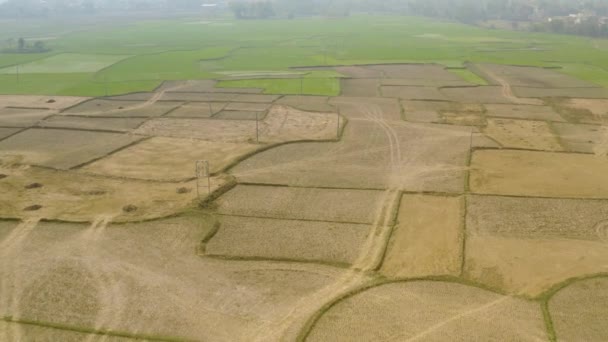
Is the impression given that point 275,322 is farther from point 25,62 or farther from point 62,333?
point 25,62

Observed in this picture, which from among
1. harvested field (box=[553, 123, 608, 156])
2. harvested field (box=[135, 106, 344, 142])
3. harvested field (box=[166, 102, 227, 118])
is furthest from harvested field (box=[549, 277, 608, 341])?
harvested field (box=[166, 102, 227, 118])

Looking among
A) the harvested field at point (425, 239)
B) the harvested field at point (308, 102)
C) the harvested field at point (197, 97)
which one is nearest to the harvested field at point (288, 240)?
the harvested field at point (425, 239)

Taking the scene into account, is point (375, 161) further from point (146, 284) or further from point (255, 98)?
point (255, 98)

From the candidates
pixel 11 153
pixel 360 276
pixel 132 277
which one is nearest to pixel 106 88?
pixel 11 153

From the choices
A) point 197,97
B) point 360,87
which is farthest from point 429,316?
point 360,87

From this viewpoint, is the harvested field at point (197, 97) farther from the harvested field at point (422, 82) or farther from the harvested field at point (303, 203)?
the harvested field at point (303, 203)
